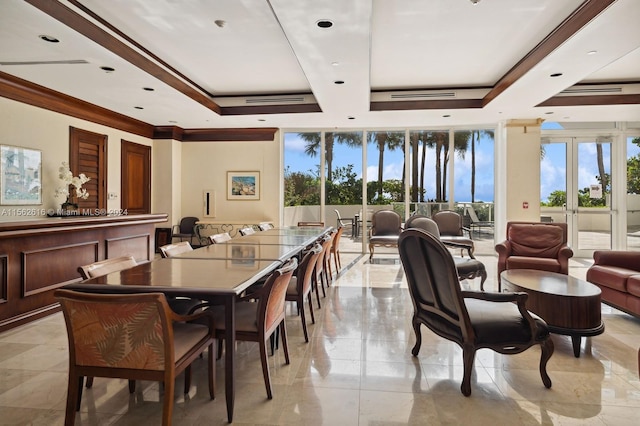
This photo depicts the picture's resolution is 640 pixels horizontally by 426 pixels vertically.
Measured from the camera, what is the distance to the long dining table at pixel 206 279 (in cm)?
195

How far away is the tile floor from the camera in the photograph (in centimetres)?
206

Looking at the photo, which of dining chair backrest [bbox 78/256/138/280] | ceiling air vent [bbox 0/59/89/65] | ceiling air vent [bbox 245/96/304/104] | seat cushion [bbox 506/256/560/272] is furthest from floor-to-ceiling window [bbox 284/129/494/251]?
dining chair backrest [bbox 78/256/138/280]

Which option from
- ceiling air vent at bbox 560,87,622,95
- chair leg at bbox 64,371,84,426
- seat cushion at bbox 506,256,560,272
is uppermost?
ceiling air vent at bbox 560,87,622,95

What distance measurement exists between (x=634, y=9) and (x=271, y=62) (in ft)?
13.0

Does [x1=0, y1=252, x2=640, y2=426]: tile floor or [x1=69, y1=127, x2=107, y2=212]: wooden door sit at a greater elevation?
[x1=69, y1=127, x2=107, y2=212]: wooden door

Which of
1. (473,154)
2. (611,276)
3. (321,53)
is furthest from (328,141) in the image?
(611,276)

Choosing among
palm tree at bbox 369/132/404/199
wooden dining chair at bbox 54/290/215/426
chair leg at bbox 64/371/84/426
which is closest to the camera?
wooden dining chair at bbox 54/290/215/426

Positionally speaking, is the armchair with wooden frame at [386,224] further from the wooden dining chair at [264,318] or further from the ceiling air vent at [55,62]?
the ceiling air vent at [55,62]

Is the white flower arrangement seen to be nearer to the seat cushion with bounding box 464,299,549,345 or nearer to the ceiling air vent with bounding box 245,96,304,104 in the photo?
the ceiling air vent with bounding box 245,96,304,104

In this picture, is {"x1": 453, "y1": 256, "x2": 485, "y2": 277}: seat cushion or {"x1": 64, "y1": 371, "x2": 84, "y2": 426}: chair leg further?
{"x1": 453, "y1": 256, "x2": 485, "y2": 277}: seat cushion

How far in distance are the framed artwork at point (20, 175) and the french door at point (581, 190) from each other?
911cm

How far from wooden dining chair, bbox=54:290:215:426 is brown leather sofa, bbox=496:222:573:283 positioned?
4464 mm

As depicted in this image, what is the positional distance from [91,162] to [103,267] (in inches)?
199

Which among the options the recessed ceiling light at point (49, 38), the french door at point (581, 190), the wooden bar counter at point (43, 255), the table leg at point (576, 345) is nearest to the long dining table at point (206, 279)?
the wooden bar counter at point (43, 255)
